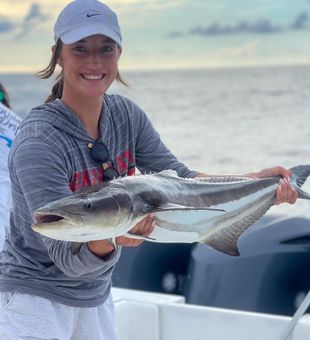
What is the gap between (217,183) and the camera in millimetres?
2967

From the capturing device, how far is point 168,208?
2555 mm

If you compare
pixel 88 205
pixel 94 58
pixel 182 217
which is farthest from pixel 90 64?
pixel 88 205

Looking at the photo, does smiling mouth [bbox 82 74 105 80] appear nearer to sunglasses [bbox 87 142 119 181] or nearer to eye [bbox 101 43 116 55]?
eye [bbox 101 43 116 55]

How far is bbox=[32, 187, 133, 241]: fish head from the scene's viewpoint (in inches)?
90.6

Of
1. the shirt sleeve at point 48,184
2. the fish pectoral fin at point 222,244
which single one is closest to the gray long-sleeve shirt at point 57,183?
the shirt sleeve at point 48,184

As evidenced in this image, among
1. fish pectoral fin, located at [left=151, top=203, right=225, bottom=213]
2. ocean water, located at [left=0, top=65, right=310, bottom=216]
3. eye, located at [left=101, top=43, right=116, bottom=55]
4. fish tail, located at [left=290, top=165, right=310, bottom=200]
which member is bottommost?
ocean water, located at [left=0, top=65, right=310, bottom=216]

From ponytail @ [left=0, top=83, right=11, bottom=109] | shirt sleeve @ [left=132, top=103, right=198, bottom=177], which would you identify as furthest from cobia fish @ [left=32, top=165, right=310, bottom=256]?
ponytail @ [left=0, top=83, right=11, bottom=109]

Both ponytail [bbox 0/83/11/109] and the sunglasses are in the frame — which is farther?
ponytail [bbox 0/83/11/109]

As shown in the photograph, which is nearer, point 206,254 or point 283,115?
Result: point 206,254

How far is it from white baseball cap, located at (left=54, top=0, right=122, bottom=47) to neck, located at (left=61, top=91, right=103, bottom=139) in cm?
22

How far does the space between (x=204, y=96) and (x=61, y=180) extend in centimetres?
5943

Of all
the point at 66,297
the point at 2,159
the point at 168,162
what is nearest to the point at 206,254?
the point at 2,159

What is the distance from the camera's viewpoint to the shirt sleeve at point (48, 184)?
2.69 metres

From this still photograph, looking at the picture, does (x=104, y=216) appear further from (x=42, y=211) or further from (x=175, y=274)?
(x=175, y=274)
